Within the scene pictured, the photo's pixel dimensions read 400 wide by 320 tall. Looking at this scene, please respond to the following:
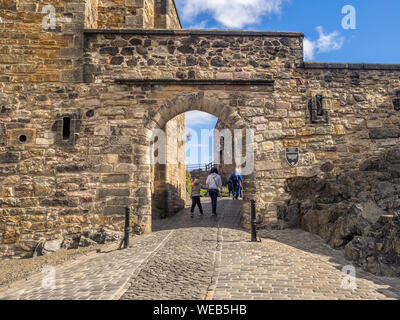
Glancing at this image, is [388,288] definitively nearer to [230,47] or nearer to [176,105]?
[176,105]

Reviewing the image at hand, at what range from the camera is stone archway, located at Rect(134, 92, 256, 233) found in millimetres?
7156

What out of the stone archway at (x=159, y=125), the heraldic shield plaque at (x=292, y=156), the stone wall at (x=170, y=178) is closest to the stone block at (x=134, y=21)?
the stone wall at (x=170, y=178)

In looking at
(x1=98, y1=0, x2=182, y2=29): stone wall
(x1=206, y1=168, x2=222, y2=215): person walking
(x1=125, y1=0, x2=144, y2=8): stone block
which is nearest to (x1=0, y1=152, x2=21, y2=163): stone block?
(x1=98, y1=0, x2=182, y2=29): stone wall

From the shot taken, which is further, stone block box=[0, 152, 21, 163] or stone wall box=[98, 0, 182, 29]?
stone wall box=[98, 0, 182, 29]

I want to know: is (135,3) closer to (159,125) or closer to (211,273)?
(159,125)

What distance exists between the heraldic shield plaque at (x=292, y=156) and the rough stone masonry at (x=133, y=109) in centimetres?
11

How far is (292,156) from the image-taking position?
7.53 m

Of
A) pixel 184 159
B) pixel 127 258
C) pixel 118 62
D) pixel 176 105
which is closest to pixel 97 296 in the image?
pixel 127 258

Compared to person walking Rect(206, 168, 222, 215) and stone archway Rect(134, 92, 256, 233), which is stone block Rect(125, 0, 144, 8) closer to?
stone archway Rect(134, 92, 256, 233)

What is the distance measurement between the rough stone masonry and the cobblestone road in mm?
1470

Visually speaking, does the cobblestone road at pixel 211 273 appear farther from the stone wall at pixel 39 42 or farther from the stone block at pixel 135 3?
the stone block at pixel 135 3

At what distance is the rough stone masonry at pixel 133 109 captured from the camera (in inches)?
282

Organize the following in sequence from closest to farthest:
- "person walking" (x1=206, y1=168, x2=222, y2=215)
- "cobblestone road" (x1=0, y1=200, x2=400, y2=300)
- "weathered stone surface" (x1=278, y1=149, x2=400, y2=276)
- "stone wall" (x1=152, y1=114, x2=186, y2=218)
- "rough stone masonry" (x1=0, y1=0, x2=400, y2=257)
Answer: "cobblestone road" (x1=0, y1=200, x2=400, y2=300) → "weathered stone surface" (x1=278, y1=149, x2=400, y2=276) → "rough stone masonry" (x1=0, y1=0, x2=400, y2=257) → "person walking" (x1=206, y1=168, x2=222, y2=215) → "stone wall" (x1=152, y1=114, x2=186, y2=218)

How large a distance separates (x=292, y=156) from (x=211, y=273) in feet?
13.8
